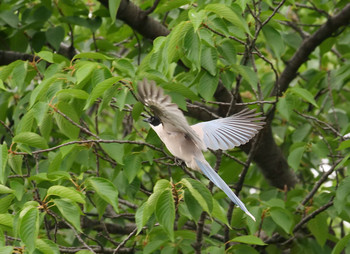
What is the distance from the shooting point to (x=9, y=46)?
5422 millimetres

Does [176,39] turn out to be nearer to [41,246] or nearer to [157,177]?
[41,246]

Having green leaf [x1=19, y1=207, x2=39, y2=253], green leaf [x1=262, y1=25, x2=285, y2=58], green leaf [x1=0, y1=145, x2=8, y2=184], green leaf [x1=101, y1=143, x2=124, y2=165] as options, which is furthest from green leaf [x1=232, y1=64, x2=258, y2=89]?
green leaf [x1=19, y1=207, x2=39, y2=253]

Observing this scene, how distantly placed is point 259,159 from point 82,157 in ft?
5.88

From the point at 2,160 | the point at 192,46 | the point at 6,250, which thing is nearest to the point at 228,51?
the point at 192,46

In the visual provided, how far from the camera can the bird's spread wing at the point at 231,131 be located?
3.79 meters

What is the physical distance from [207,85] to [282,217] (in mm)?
996

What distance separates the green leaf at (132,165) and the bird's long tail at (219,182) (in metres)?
0.43

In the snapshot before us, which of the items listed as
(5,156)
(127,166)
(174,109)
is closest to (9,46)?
(127,166)

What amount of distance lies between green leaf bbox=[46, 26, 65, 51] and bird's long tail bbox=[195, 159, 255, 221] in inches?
70.1

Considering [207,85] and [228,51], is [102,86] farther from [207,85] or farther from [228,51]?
[228,51]

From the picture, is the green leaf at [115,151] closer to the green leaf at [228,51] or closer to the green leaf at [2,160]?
the green leaf at [2,160]

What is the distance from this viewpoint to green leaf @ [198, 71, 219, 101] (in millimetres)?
3752

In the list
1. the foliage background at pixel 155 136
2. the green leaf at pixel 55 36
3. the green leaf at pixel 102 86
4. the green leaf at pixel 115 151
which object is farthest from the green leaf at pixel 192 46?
the green leaf at pixel 55 36

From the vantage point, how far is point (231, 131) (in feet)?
12.9
